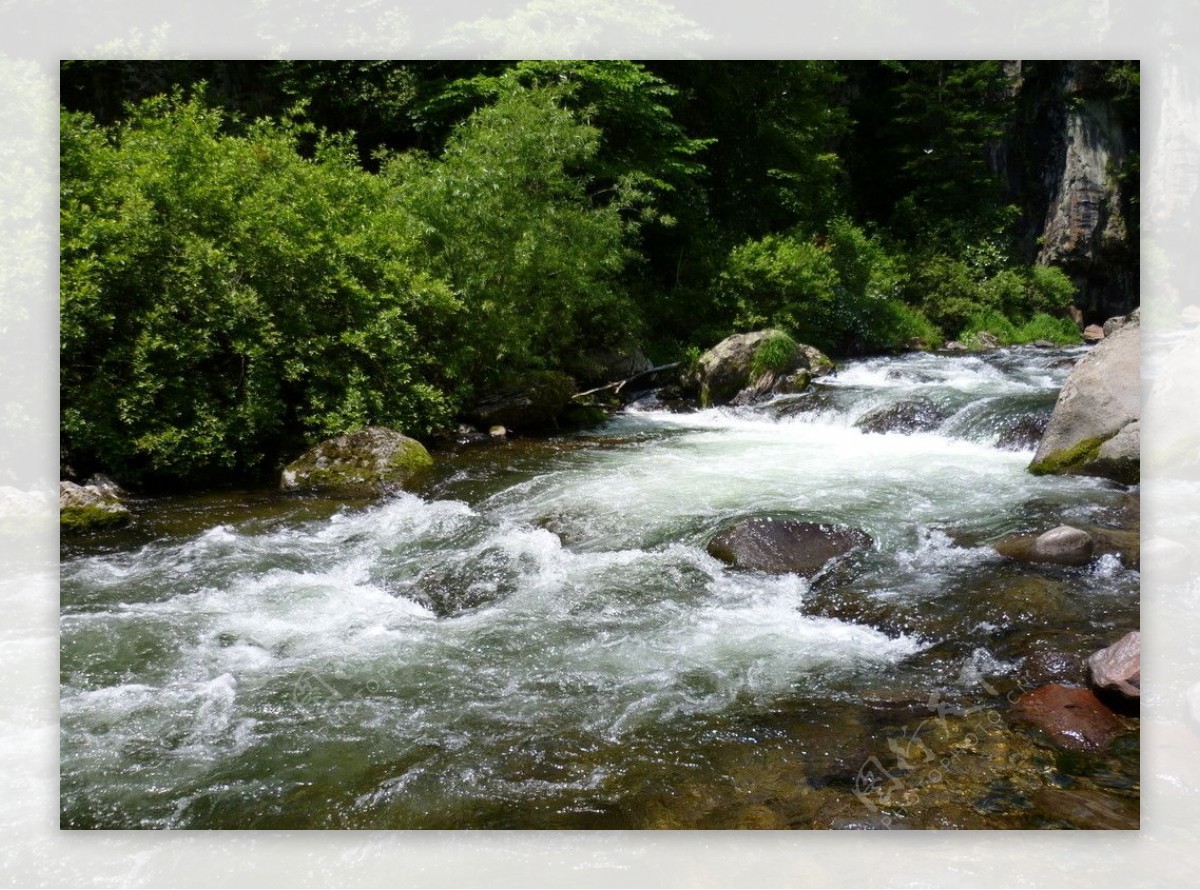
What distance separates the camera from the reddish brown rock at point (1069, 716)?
376cm

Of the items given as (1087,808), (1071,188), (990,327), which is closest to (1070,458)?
(1087,808)

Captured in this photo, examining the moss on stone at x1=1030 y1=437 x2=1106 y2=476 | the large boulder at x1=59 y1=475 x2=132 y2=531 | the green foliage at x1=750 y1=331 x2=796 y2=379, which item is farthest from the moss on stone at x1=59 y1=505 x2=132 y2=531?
the green foliage at x1=750 y1=331 x2=796 y2=379

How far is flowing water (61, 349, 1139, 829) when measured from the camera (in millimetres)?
3479

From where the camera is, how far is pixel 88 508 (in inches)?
274

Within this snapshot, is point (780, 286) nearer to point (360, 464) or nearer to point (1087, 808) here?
point (360, 464)

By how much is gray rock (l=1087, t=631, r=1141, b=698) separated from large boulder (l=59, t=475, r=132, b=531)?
6810 mm

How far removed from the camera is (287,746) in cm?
385

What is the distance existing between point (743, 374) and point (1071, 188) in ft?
42.0

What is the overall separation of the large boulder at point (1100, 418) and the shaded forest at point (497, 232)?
7.02 ft

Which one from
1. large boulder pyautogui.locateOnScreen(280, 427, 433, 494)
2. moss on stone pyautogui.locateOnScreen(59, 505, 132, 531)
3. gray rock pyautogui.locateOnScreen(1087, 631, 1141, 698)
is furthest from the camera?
large boulder pyautogui.locateOnScreen(280, 427, 433, 494)

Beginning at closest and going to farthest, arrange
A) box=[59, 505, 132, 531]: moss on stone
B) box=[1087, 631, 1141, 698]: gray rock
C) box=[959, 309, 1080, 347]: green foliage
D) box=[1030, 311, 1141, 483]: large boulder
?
1. box=[1087, 631, 1141, 698]: gray rock
2. box=[59, 505, 132, 531]: moss on stone
3. box=[1030, 311, 1141, 483]: large boulder
4. box=[959, 309, 1080, 347]: green foliage

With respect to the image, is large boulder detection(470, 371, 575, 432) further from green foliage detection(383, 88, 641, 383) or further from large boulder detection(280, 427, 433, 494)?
large boulder detection(280, 427, 433, 494)

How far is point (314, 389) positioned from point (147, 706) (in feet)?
18.3

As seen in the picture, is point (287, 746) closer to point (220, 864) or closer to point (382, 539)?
point (220, 864)
